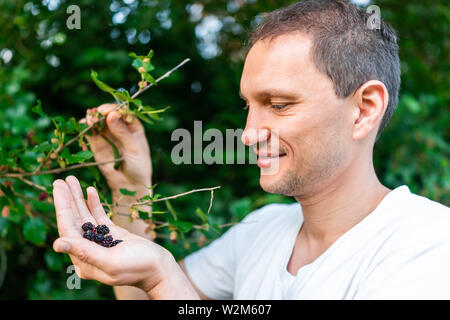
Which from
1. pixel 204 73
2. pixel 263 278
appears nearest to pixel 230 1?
pixel 204 73

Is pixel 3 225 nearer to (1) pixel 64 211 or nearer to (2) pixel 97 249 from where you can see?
(1) pixel 64 211

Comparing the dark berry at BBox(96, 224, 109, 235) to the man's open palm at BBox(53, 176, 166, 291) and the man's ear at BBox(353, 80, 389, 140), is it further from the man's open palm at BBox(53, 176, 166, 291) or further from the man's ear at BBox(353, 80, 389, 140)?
the man's ear at BBox(353, 80, 389, 140)

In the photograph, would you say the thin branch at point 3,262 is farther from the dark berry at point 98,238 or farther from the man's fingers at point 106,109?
the dark berry at point 98,238

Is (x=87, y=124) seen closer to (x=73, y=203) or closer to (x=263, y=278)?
(x=73, y=203)

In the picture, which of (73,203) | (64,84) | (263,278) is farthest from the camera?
(64,84)

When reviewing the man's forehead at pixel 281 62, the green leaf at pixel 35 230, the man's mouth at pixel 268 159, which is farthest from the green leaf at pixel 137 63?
the green leaf at pixel 35 230

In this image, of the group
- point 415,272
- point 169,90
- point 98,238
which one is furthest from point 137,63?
point 169,90
